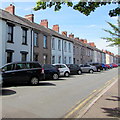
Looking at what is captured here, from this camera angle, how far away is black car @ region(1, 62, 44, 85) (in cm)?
1013

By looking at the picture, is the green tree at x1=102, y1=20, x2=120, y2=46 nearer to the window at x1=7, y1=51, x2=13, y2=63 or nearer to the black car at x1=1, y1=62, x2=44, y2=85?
the black car at x1=1, y1=62, x2=44, y2=85

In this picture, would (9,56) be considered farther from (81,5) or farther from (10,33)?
(81,5)

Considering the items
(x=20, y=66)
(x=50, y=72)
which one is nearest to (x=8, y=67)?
(x=20, y=66)

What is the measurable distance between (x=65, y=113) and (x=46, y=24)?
87.6ft

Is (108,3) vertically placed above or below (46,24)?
below

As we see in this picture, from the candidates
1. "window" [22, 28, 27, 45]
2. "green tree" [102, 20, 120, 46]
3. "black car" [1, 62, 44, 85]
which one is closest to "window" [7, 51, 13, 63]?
"window" [22, 28, 27, 45]

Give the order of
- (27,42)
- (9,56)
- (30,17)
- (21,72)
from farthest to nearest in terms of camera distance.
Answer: (30,17) < (27,42) < (9,56) < (21,72)

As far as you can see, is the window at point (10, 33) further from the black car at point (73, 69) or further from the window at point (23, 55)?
the black car at point (73, 69)

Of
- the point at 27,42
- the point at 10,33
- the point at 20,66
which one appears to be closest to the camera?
the point at 20,66

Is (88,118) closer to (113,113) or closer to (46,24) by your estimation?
(113,113)

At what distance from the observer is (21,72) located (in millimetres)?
10547

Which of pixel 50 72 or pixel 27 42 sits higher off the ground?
pixel 27 42

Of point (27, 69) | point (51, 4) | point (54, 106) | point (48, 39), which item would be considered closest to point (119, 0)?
point (51, 4)

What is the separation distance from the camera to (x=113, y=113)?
4.95m
